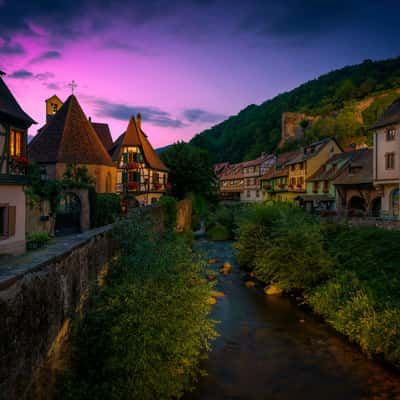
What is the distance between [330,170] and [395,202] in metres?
13.3

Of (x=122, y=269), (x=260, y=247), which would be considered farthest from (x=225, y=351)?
(x=260, y=247)

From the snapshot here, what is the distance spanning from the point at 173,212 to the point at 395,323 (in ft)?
57.0

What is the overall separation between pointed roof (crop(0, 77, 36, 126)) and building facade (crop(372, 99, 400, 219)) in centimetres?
2486

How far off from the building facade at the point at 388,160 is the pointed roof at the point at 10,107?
2486 centimetres

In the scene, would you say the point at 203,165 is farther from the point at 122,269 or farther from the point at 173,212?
the point at 122,269

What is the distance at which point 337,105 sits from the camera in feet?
266

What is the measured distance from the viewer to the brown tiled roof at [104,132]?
37.5 meters

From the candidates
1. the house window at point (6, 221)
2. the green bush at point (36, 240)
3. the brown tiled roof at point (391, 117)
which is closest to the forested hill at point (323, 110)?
the brown tiled roof at point (391, 117)

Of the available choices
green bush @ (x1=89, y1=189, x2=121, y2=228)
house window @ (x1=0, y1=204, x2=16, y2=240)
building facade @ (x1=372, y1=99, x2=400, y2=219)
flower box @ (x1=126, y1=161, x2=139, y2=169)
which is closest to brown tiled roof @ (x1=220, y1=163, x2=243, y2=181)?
flower box @ (x1=126, y1=161, x2=139, y2=169)

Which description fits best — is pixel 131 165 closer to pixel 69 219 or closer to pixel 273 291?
pixel 69 219

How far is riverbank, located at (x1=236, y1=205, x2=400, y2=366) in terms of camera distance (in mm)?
11508

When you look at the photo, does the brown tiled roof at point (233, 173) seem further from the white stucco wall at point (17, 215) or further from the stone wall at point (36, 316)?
the stone wall at point (36, 316)

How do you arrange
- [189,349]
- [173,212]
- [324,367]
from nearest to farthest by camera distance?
[189,349] < [324,367] < [173,212]

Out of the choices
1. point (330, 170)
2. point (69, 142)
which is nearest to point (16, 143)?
point (69, 142)
